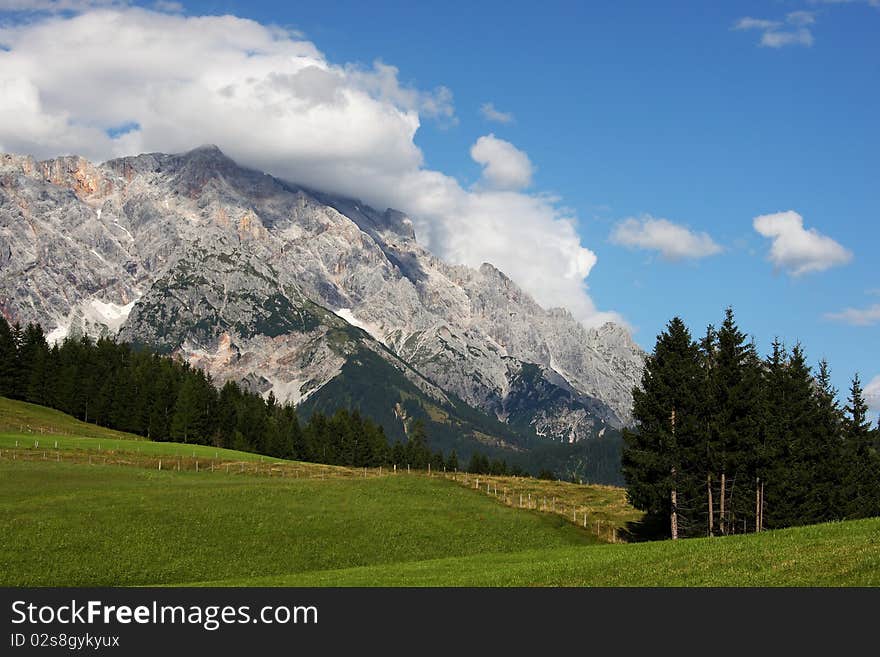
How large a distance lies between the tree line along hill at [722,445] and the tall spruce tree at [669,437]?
0.08m

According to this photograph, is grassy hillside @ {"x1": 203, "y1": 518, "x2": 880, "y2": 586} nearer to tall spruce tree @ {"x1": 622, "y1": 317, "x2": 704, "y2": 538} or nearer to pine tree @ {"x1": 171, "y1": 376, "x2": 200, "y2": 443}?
tall spruce tree @ {"x1": 622, "y1": 317, "x2": 704, "y2": 538}

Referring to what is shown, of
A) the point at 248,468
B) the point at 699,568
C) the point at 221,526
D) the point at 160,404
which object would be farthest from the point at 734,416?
the point at 160,404

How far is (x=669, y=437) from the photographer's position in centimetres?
5922

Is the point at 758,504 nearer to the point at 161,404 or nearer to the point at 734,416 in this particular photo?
the point at 734,416

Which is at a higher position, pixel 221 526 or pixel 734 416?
pixel 734 416

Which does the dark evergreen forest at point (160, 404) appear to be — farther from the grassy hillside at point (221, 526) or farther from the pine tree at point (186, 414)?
the grassy hillside at point (221, 526)

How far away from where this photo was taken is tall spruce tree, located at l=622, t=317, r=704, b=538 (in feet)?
196

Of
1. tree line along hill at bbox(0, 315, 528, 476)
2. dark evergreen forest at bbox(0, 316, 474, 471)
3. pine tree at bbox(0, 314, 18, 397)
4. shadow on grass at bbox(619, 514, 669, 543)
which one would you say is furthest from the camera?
pine tree at bbox(0, 314, 18, 397)

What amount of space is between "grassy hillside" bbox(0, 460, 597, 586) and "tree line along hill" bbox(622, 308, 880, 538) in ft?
35.2

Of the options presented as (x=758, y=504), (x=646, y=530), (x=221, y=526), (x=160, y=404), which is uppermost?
(x=160, y=404)

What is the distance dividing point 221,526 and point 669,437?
112ft

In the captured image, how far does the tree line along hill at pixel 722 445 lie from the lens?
2341 inches

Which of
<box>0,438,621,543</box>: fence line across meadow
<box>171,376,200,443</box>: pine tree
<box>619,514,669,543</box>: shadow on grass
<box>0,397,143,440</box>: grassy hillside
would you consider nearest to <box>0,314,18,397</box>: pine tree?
<box>0,397,143,440</box>: grassy hillside
